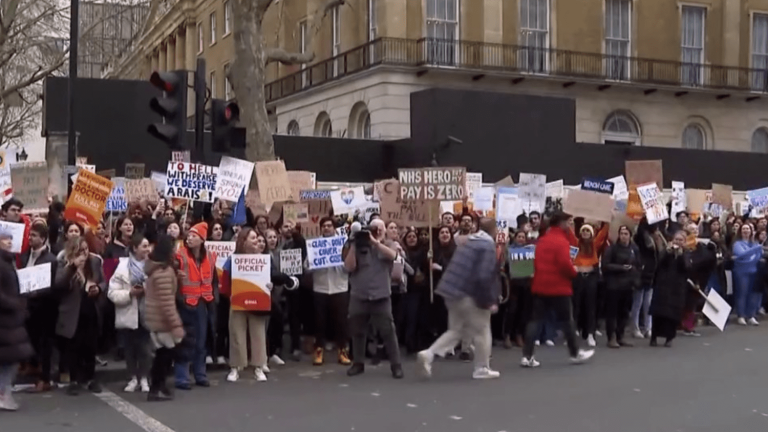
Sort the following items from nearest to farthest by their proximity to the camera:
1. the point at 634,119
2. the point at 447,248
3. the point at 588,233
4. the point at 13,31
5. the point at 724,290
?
the point at 447,248
the point at 588,233
the point at 724,290
the point at 13,31
the point at 634,119

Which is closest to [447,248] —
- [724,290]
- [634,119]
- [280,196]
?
[280,196]

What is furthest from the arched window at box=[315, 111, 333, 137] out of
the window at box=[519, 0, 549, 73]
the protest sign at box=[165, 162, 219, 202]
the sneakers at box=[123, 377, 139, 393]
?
the sneakers at box=[123, 377, 139, 393]

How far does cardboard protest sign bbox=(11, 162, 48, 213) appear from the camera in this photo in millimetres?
15977

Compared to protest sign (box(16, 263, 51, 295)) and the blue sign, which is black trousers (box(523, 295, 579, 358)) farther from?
protest sign (box(16, 263, 51, 295))

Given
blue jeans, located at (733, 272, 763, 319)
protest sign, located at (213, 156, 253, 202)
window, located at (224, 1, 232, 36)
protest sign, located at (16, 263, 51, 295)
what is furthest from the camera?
window, located at (224, 1, 232, 36)

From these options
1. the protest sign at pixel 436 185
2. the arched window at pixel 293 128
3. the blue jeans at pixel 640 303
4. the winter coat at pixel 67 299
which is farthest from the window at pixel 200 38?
the winter coat at pixel 67 299

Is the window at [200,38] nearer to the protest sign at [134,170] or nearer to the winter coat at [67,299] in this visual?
the protest sign at [134,170]

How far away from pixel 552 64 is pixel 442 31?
13.8 ft

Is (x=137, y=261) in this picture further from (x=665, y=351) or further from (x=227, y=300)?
(x=665, y=351)

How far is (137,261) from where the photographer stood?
11406 millimetres

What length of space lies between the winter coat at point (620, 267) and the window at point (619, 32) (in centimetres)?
2684

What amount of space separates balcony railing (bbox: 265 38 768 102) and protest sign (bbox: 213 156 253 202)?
72.6 feet

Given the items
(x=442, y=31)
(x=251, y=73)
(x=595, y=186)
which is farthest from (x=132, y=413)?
(x=442, y=31)

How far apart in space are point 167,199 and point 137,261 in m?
4.40
